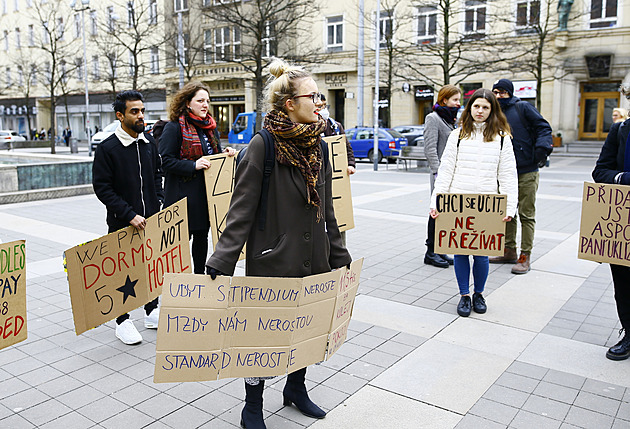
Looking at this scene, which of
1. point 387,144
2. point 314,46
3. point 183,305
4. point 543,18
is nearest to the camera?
point 183,305

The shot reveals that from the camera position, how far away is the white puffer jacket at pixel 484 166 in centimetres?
530

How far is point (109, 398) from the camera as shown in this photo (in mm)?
3723

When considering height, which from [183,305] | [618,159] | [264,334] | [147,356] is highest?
[618,159]

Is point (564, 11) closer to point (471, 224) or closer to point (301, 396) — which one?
point (471, 224)

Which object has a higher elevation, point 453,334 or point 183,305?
point 183,305

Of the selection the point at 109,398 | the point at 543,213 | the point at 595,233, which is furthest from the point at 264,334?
the point at 543,213

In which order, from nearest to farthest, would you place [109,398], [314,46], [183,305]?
[183,305] → [109,398] → [314,46]

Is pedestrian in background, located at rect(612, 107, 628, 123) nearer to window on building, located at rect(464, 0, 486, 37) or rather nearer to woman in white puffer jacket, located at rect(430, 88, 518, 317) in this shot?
woman in white puffer jacket, located at rect(430, 88, 518, 317)

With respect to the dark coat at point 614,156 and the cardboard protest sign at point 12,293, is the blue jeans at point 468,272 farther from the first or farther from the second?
the cardboard protest sign at point 12,293

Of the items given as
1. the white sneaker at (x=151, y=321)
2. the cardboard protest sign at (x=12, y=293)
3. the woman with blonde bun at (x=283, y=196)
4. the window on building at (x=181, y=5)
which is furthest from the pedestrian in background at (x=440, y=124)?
the window on building at (x=181, y=5)

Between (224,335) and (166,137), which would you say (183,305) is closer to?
(224,335)

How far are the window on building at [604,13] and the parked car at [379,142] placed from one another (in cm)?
1371

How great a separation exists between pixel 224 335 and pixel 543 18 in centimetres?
3248

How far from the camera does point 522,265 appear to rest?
674 cm
